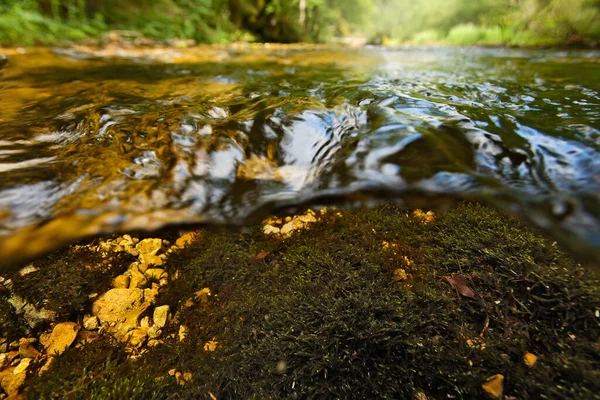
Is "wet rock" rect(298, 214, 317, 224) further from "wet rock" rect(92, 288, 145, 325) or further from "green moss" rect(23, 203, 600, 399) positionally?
"wet rock" rect(92, 288, 145, 325)

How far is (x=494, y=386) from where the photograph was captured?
105 cm

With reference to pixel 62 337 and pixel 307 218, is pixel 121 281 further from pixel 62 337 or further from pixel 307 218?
pixel 307 218

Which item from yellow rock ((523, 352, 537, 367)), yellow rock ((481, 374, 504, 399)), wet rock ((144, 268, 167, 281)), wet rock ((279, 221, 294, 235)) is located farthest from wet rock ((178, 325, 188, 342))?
yellow rock ((523, 352, 537, 367))

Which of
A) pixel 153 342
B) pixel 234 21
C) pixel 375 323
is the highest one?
pixel 234 21

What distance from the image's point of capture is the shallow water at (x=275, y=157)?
1.62 metres

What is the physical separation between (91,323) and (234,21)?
14801 mm

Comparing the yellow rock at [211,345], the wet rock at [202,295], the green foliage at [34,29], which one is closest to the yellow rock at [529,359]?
the yellow rock at [211,345]

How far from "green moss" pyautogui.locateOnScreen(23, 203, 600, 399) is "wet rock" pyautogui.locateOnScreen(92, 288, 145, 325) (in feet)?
0.45

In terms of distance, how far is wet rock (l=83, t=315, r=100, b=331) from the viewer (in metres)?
1.42

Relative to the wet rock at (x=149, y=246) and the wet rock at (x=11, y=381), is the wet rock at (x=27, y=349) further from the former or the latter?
the wet rock at (x=149, y=246)

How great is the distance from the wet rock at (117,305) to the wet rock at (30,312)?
202 mm

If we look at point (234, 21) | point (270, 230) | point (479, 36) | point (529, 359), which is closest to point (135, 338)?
point (270, 230)

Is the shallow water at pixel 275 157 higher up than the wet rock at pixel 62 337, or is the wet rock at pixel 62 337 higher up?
the shallow water at pixel 275 157

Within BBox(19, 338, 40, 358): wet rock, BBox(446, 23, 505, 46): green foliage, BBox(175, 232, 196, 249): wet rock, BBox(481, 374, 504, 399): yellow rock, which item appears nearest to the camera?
BBox(481, 374, 504, 399): yellow rock
